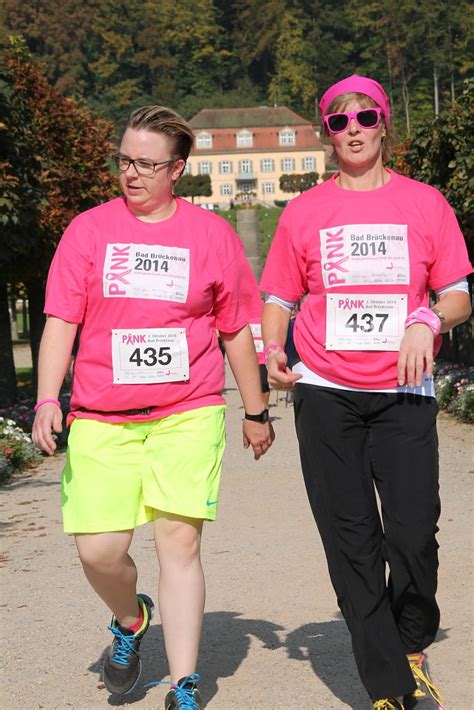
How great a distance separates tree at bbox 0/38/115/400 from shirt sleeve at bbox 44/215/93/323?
10604mm

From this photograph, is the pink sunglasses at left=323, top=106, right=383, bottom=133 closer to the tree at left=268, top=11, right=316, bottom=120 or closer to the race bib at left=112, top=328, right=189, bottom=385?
the race bib at left=112, top=328, right=189, bottom=385

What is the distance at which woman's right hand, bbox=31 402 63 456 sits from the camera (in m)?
4.49

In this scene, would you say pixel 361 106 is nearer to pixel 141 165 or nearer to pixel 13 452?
pixel 141 165

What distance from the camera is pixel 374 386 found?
4469 millimetres

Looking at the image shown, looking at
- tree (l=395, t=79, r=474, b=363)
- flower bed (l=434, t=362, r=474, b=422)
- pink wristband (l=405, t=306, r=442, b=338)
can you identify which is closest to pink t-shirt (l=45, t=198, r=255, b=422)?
pink wristband (l=405, t=306, r=442, b=338)

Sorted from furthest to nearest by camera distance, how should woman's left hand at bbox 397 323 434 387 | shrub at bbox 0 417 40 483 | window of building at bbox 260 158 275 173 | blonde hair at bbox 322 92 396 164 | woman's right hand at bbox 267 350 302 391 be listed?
window of building at bbox 260 158 275 173 → shrub at bbox 0 417 40 483 → blonde hair at bbox 322 92 396 164 → woman's right hand at bbox 267 350 302 391 → woman's left hand at bbox 397 323 434 387

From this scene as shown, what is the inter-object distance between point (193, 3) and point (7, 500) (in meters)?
163

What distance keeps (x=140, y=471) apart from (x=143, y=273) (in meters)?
0.64

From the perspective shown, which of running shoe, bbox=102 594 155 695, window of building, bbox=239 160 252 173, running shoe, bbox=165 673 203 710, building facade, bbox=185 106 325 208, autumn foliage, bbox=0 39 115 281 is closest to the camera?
running shoe, bbox=165 673 203 710

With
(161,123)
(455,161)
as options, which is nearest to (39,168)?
(455,161)

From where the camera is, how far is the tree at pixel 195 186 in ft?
372

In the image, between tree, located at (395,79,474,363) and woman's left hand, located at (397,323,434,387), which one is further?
tree, located at (395,79,474,363)

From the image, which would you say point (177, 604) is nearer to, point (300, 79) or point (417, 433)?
point (417, 433)

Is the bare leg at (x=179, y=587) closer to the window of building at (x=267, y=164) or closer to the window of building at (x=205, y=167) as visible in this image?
the window of building at (x=267, y=164)
